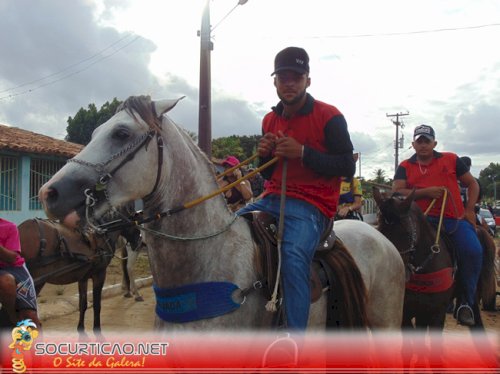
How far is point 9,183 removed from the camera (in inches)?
481

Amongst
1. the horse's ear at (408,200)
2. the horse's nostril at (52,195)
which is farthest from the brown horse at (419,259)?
the horse's nostril at (52,195)

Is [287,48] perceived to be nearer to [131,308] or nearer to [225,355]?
[225,355]

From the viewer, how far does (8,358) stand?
3.53 m

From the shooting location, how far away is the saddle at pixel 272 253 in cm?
251

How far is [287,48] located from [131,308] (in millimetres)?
6606

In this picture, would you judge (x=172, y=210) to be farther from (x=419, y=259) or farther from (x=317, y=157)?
(x=419, y=259)

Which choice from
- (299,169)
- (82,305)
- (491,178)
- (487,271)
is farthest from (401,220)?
(491,178)

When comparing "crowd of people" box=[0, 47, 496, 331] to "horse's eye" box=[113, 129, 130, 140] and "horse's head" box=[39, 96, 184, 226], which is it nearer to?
"horse's head" box=[39, 96, 184, 226]

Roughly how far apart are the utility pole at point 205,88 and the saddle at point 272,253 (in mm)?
7458

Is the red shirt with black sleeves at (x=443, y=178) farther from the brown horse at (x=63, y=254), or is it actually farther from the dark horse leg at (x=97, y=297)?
the dark horse leg at (x=97, y=297)

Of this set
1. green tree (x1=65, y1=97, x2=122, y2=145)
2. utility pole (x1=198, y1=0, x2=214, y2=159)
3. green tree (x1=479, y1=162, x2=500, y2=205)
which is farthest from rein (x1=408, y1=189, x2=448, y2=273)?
green tree (x1=479, y1=162, x2=500, y2=205)

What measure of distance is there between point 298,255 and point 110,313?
607 centimetres

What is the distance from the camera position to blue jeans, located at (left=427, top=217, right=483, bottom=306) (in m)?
4.62

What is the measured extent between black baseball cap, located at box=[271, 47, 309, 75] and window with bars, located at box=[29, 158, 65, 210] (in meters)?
12.0
